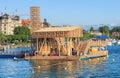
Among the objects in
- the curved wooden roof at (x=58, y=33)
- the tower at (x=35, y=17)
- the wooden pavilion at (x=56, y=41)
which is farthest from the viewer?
the tower at (x=35, y=17)

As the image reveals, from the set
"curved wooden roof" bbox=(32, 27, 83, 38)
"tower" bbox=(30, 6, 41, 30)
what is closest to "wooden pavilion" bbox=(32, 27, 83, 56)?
"curved wooden roof" bbox=(32, 27, 83, 38)

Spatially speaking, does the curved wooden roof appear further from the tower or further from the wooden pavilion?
the tower

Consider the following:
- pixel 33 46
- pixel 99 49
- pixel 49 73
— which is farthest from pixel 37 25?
pixel 49 73

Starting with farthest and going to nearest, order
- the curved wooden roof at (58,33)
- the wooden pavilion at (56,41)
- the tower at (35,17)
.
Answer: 1. the tower at (35,17)
2. the wooden pavilion at (56,41)
3. the curved wooden roof at (58,33)

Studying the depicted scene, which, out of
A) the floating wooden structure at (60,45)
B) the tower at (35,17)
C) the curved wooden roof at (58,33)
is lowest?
the floating wooden structure at (60,45)

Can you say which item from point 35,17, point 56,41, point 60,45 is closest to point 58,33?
point 56,41

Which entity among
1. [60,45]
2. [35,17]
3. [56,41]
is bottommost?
[60,45]

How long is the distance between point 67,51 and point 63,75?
39.1 metres

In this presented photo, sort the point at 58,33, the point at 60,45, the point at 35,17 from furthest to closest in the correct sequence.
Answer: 1. the point at 35,17
2. the point at 60,45
3. the point at 58,33

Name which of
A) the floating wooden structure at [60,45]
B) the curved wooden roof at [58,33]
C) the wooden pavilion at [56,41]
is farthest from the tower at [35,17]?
the curved wooden roof at [58,33]

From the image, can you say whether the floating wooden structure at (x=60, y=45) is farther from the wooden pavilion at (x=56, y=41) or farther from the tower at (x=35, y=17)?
the tower at (x=35, y=17)

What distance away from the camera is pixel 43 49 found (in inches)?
4454

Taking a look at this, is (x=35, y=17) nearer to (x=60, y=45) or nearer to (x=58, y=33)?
(x=60, y=45)

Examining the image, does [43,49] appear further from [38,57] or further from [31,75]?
[31,75]
